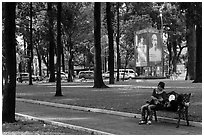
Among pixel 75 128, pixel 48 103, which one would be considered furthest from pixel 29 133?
pixel 48 103

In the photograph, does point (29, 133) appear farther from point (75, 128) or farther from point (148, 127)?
point (148, 127)

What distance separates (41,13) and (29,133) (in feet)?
113

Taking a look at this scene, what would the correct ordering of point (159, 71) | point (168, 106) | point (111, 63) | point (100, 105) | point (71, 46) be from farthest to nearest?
point (159, 71) → point (71, 46) → point (111, 63) → point (100, 105) → point (168, 106)

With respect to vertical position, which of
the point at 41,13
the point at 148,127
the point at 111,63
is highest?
the point at 41,13

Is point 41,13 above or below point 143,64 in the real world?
above

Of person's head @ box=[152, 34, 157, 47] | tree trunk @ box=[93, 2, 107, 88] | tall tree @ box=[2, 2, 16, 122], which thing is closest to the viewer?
tall tree @ box=[2, 2, 16, 122]

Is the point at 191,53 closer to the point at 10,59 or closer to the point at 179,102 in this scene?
the point at 179,102

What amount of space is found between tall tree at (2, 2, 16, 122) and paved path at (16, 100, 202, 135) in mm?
1314

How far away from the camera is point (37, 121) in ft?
37.9

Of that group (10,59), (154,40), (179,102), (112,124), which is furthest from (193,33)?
(10,59)

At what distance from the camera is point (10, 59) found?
36.1 ft

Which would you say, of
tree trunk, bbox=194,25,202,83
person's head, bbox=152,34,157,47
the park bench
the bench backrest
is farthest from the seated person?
person's head, bbox=152,34,157,47

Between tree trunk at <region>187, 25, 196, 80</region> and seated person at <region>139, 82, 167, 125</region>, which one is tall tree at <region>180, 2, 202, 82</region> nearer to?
tree trunk at <region>187, 25, 196, 80</region>

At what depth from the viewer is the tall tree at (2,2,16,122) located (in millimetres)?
10953
